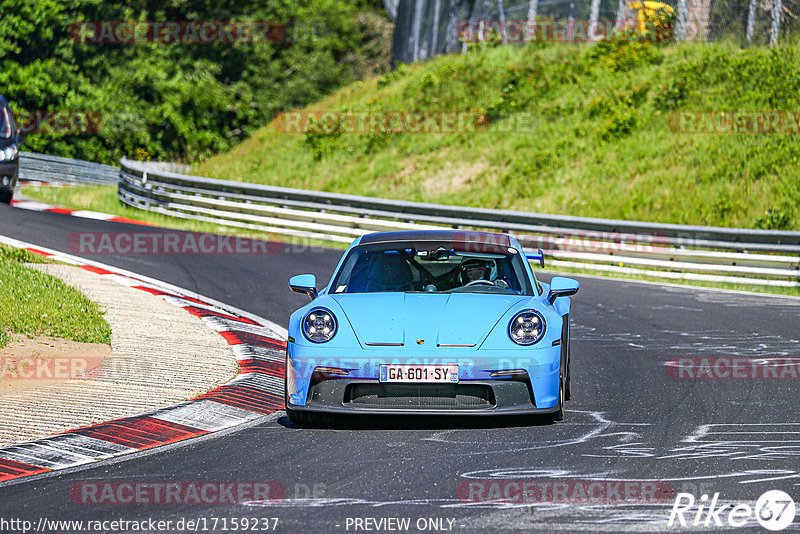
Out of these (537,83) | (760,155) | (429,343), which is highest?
(537,83)

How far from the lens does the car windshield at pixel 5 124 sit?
19.1m

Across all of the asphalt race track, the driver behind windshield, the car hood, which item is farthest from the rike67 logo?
the driver behind windshield

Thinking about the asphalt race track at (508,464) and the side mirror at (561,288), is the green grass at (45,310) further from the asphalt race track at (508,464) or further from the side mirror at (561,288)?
the side mirror at (561,288)

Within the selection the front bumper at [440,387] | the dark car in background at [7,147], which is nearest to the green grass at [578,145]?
the dark car in background at [7,147]

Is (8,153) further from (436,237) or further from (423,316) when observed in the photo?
(423,316)

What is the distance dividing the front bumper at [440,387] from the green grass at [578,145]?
51.2 feet

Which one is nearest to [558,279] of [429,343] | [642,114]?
[429,343]

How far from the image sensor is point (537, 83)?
1196 inches

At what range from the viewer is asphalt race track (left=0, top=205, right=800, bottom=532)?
16.7ft

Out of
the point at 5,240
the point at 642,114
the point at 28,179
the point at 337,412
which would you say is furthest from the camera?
the point at 28,179

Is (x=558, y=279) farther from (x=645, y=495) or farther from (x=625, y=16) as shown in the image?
(x=625, y=16)

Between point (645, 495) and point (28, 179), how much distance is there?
29785 mm

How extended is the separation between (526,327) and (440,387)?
74 cm

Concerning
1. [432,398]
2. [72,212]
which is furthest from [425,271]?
[72,212]
